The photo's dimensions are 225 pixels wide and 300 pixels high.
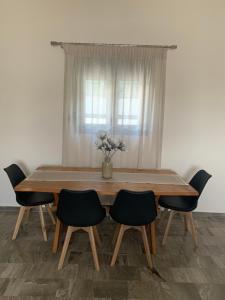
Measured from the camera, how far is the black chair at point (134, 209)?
225cm

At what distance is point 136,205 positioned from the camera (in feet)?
7.46

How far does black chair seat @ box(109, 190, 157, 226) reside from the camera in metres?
2.24

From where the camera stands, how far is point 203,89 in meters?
3.51

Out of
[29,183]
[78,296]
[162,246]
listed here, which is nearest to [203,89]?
[162,246]

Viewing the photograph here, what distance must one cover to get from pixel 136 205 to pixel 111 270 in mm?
669

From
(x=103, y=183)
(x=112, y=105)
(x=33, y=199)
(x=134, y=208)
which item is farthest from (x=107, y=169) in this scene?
(x=112, y=105)

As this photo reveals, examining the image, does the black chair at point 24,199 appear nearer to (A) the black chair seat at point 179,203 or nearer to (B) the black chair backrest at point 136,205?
(B) the black chair backrest at point 136,205

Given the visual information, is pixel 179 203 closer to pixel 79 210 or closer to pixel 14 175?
pixel 79 210

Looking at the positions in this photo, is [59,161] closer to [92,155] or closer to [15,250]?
[92,155]

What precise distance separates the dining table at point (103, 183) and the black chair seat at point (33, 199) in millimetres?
230

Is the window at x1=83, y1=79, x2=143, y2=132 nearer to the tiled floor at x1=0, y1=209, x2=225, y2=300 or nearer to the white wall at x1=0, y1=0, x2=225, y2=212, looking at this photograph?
the white wall at x1=0, y1=0, x2=225, y2=212

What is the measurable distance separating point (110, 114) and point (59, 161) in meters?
0.99

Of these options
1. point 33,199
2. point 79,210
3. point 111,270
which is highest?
point 79,210

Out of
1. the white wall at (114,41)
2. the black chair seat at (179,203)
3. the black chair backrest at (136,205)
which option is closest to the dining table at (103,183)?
the black chair backrest at (136,205)
